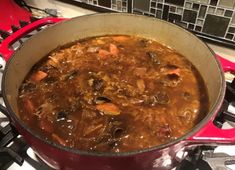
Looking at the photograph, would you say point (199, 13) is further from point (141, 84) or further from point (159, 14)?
point (141, 84)

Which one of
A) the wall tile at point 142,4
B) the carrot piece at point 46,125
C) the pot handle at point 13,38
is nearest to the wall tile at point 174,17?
the wall tile at point 142,4

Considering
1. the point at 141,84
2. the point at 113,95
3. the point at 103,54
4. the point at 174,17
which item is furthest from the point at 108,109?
the point at 174,17

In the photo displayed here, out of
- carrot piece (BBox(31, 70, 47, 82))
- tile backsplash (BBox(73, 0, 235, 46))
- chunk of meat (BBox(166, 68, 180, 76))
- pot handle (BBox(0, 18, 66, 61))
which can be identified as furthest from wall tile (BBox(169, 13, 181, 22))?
carrot piece (BBox(31, 70, 47, 82))

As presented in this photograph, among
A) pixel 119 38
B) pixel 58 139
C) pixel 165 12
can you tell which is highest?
pixel 165 12

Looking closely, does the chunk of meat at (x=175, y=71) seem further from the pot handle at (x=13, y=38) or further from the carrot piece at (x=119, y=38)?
the pot handle at (x=13, y=38)

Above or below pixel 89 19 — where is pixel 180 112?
below

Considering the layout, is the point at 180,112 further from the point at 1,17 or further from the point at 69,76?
the point at 1,17

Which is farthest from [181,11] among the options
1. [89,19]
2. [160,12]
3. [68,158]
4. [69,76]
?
[68,158]
